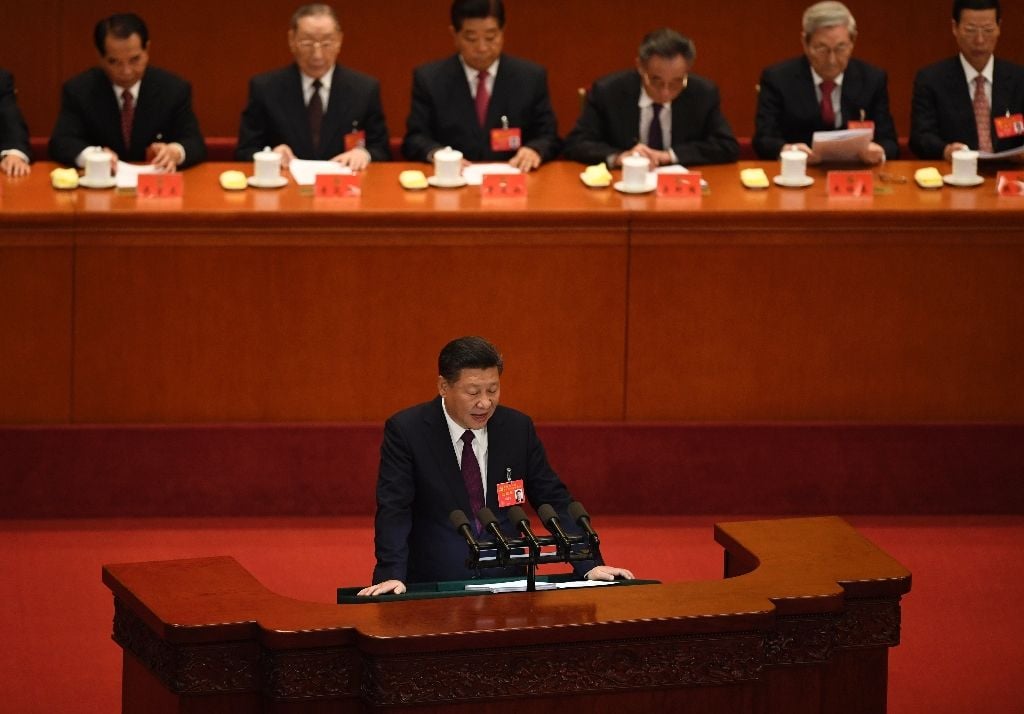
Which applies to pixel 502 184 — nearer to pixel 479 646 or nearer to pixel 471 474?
pixel 471 474

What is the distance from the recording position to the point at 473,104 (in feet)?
23.3

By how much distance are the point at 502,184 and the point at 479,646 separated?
8.84ft

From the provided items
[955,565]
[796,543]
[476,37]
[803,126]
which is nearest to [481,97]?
[476,37]

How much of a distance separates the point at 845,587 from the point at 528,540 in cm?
76

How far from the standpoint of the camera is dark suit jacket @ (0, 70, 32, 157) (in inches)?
265

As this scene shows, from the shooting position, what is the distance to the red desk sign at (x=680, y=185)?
20.0ft

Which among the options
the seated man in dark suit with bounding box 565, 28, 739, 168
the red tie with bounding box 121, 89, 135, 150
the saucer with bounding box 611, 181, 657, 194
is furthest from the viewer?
the red tie with bounding box 121, 89, 135, 150

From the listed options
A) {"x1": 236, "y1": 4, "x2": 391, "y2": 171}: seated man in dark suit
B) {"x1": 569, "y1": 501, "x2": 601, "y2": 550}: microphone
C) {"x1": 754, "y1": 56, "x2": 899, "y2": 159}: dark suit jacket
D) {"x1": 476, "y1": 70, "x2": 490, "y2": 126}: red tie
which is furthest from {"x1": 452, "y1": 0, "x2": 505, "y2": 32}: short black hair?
{"x1": 569, "y1": 501, "x2": 601, "y2": 550}: microphone

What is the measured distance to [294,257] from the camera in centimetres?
578

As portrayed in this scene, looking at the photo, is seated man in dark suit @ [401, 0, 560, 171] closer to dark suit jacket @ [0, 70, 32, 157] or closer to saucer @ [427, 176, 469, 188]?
saucer @ [427, 176, 469, 188]

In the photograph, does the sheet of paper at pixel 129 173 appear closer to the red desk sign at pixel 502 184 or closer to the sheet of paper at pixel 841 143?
the red desk sign at pixel 502 184

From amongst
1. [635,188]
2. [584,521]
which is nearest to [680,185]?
[635,188]

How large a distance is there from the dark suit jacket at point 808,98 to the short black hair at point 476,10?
105 centimetres

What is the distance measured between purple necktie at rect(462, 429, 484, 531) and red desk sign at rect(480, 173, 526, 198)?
1806mm
